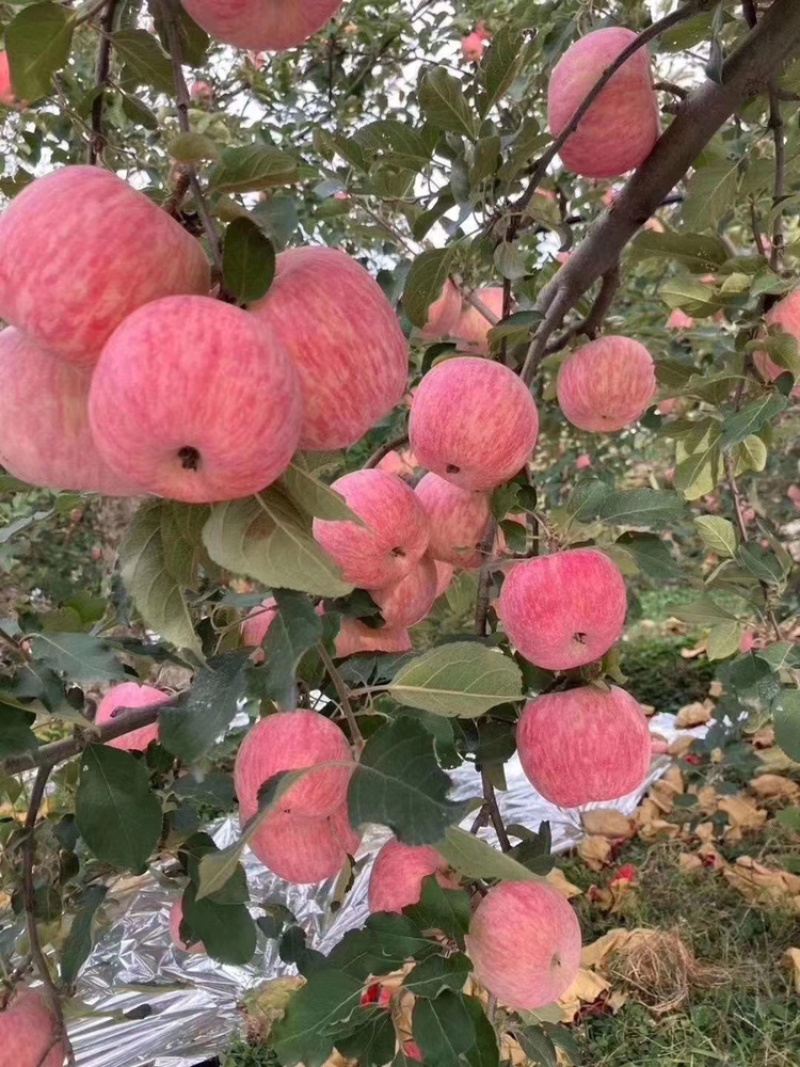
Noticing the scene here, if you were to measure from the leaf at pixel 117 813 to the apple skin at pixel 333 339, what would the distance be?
45 centimetres

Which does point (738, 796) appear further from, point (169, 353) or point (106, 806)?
point (169, 353)

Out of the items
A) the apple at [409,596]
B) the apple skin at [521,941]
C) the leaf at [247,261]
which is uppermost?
the leaf at [247,261]

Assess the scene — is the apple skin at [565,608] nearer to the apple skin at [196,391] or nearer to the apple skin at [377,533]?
the apple skin at [377,533]

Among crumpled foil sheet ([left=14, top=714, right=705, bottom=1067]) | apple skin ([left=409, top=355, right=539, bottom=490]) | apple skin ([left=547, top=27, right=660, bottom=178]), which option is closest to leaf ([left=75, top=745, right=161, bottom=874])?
apple skin ([left=409, top=355, right=539, bottom=490])

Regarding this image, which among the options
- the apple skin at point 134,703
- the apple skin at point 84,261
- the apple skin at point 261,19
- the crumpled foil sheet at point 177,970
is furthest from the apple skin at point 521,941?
the crumpled foil sheet at point 177,970

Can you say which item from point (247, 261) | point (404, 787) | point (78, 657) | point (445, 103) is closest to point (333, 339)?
point (247, 261)

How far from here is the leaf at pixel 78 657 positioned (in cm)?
78

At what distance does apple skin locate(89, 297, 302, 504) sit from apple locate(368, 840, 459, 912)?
0.54 meters

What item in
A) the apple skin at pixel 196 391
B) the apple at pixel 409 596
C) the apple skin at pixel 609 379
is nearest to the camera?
the apple skin at pixel 196 391

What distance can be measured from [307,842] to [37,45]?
677 millimetres

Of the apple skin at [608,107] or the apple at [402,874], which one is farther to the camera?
the apple skin at [608,107]

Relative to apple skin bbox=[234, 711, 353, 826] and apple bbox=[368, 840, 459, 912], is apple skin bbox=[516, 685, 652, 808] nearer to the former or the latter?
apple bbox=[368, 840, 459, 912]

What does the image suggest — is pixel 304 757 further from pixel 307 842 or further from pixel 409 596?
pixel 409 596

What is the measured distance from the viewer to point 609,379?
1177 millimetres
